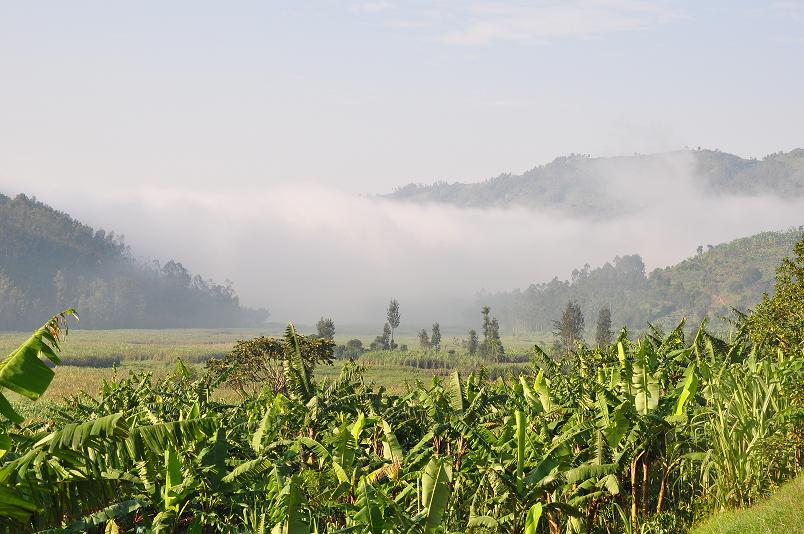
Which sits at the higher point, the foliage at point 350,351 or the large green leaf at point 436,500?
the large green leaf at point 436,500

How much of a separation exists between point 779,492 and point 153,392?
12419 millimetres

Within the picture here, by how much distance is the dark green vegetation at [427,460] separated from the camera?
27.1 feet

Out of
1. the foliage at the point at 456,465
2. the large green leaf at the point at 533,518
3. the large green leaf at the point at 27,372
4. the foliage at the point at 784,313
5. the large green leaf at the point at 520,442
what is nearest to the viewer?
the large green leaf at the point at 27,372

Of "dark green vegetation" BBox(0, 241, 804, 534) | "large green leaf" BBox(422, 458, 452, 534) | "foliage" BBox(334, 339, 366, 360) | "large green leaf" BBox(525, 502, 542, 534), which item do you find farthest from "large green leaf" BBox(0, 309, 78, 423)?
"foliage" BBox(334, 339, 366, 360)

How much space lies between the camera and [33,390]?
7.80m

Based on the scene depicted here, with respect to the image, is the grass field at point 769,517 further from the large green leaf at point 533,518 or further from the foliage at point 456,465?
the large green leaf at point 533,518

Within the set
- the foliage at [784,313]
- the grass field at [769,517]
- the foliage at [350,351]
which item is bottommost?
the foliage at [350,351]

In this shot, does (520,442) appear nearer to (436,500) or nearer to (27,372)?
(436,500)

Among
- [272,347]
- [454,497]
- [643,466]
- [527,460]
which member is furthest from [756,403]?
[272,347]

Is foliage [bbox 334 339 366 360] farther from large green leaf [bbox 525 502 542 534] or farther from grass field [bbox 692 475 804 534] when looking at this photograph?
large green leaf [bbox 525 502 542 534]

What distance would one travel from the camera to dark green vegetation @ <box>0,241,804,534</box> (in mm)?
8273

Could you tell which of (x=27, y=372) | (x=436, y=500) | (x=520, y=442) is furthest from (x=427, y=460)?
(x=27, y=372)

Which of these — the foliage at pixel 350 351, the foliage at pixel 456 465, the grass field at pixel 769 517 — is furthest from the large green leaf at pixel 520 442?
the foliage at pixel 350 351

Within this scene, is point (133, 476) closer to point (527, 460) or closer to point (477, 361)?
point (527, 460)
